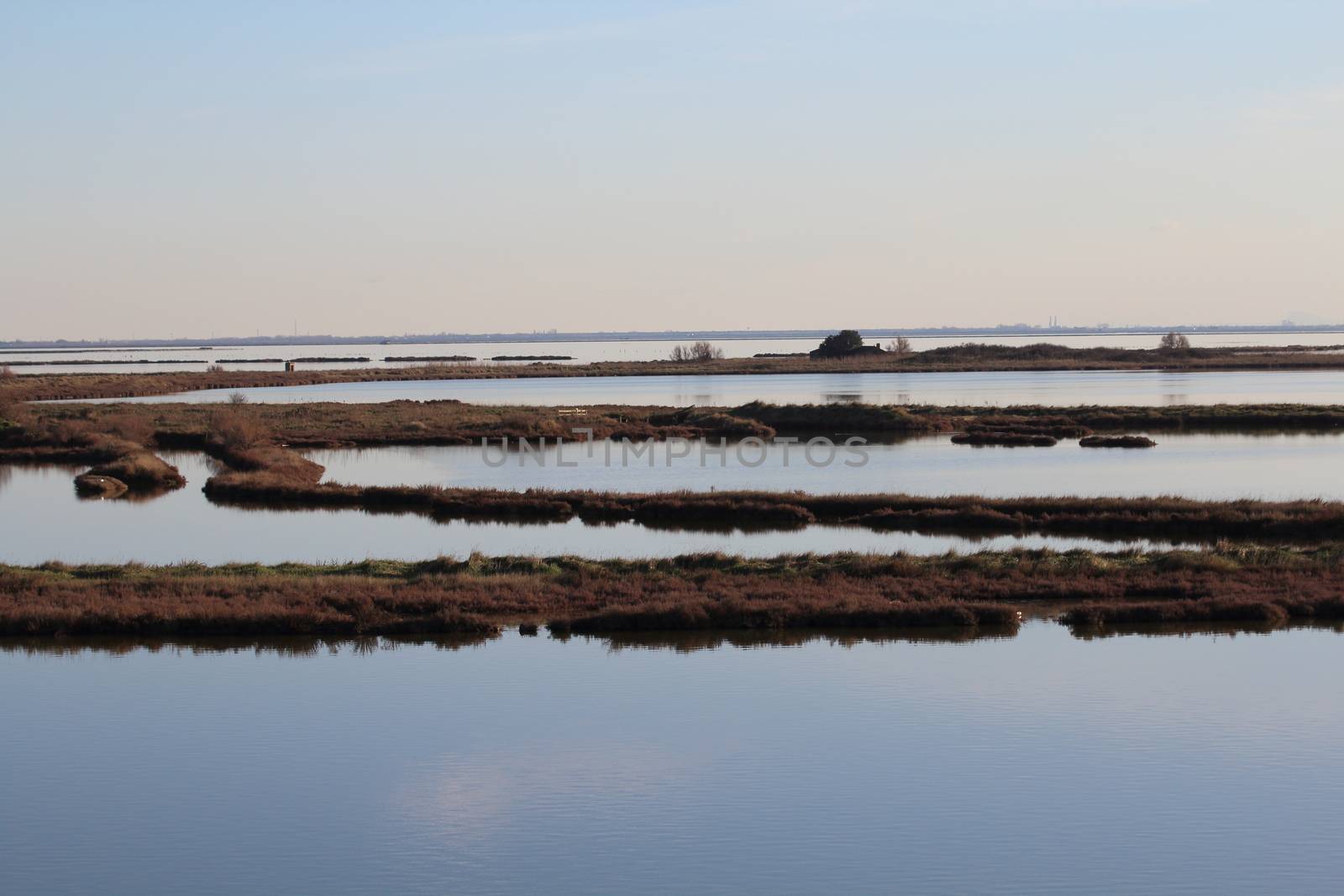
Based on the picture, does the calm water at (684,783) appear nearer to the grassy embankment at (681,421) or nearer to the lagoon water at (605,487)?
the lagoon water at (605,487)

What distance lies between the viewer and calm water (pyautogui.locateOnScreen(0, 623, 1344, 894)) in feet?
42.4

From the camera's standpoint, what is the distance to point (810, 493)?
39.1 meters

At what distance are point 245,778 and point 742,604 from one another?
940cm

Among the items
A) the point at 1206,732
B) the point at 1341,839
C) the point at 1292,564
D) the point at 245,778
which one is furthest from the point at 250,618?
the point at 1292,564

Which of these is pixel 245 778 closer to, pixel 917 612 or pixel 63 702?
pixel 63 702

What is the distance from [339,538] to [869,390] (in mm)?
69962

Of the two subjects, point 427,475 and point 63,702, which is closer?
point 63,702

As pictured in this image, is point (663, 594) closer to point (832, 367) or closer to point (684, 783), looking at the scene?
point (684, 783)

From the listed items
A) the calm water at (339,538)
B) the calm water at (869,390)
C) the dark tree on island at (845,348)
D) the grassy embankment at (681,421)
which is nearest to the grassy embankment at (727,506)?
the calm water at (339,538)

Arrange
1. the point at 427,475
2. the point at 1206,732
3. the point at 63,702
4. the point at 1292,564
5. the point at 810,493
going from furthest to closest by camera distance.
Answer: the point at 427,475, the point at 810,493, the point at 1292,564, the point at 63,702, the point at 1206,732

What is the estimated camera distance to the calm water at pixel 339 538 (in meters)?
29.8

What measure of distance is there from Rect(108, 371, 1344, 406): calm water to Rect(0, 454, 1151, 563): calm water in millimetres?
41162

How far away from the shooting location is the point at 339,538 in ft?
107

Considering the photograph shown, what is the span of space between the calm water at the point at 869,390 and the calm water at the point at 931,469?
21277 mm
